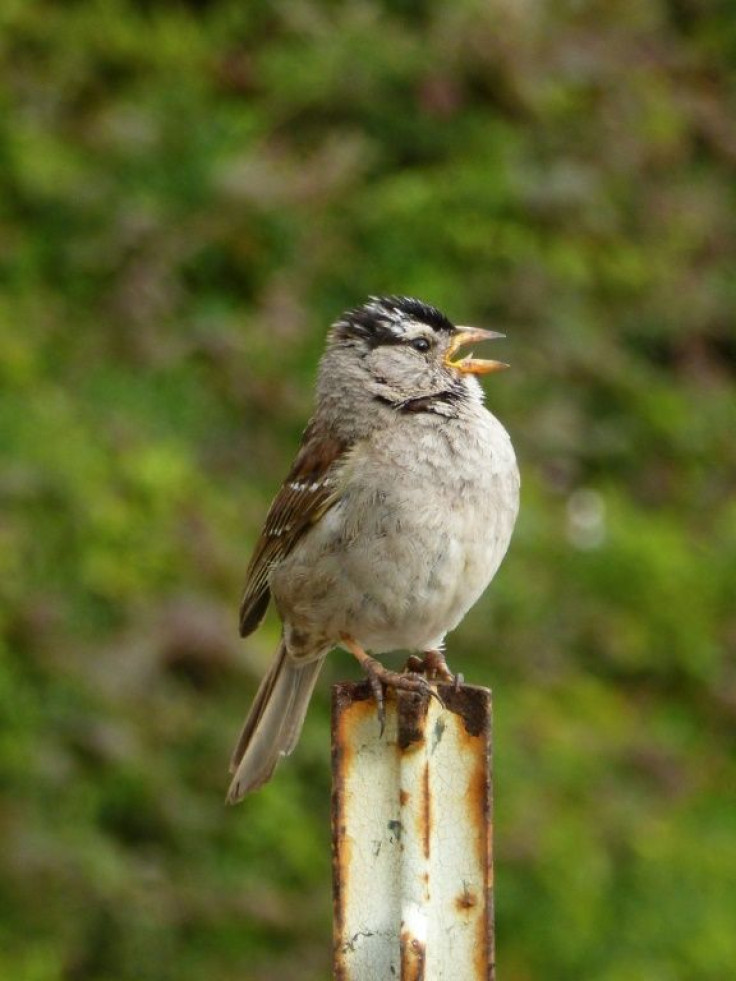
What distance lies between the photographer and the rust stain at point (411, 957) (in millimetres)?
2215

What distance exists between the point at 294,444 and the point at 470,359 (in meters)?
2.53

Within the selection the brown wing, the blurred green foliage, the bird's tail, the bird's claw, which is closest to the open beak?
the brown wing

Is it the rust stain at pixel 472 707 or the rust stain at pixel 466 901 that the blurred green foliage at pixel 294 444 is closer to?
the rust stain at pixel 472 707

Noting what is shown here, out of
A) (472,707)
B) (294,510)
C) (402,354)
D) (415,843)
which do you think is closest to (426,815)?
(415,843)

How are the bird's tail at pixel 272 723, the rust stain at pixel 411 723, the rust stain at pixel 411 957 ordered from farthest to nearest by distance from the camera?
the bird's tail at pixel 272 723 < the rust stain at pixel 411 723 < the rust stain at pixel 411 957

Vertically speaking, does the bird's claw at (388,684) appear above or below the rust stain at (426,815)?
above

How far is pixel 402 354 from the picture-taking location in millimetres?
3986

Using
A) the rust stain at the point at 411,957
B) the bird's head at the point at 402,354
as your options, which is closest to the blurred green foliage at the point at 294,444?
the bird's head at the point at 402,354

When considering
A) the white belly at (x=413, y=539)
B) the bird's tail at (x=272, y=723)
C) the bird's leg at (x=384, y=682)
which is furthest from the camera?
the white belly at (x=413, y=539)

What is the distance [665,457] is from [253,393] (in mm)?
2286

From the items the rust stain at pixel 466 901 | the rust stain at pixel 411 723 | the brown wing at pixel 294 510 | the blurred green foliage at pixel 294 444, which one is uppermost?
the blurred green foliage at pixel 294 444

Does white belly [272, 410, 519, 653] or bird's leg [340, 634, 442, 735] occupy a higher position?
white belly [272, 410, 519, 653]

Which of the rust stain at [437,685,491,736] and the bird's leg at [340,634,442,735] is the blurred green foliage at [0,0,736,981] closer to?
the bird's leg at [340,634,442,735]

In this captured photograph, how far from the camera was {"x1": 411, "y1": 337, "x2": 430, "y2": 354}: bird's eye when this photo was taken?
3990 millimetres
